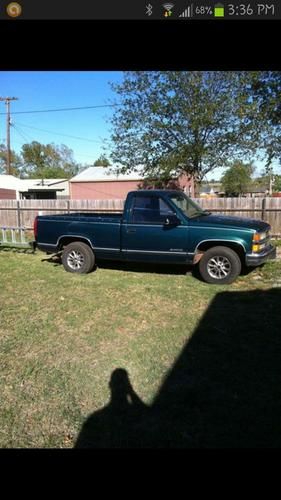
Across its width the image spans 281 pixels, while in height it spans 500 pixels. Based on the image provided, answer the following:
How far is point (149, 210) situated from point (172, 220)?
23.6 inches

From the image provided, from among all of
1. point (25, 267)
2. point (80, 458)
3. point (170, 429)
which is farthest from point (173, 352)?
point (25, 267)

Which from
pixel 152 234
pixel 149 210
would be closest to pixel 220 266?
pixel 152 234

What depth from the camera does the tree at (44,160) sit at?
7350 centimetres

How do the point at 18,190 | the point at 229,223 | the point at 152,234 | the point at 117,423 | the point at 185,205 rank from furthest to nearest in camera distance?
the point at 18,190
the point at 185,205
the point at 152,234
the point at 229,223
the point at 117,423

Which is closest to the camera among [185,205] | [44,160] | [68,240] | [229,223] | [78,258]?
[229,223]

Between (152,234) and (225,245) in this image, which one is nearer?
(225,245)

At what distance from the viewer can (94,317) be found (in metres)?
4.93
